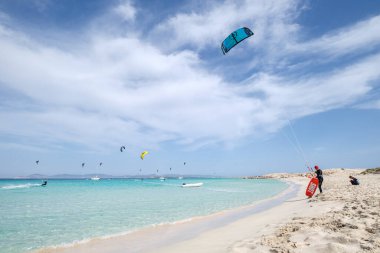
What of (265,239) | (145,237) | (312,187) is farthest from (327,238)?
(312,187)

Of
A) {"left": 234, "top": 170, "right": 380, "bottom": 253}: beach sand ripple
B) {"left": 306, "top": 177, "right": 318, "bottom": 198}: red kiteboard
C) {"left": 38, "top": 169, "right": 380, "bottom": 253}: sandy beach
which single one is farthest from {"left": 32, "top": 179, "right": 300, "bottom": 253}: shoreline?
{"left": 306, "top": 177, "right": 318, "bottom": 198}: red kiteboard

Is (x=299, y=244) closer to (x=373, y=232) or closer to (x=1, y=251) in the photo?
(x=373, y=232)

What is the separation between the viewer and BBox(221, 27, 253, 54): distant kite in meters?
13.2

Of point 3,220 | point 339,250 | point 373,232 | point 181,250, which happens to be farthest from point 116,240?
point 3,220

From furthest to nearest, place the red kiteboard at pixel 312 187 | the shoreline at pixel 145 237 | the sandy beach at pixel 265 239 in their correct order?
the red kiteboard at pixel 312 187 < the shoreline at pixel 145 237 < the sandy beach at pixel 265 239

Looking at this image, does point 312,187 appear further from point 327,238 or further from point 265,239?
point 327,238

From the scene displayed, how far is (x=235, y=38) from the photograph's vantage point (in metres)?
13.3

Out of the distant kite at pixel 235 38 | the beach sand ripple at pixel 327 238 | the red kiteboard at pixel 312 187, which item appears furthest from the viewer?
the red kiteboard at pixel 312 187

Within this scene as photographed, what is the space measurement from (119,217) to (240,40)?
10.1m

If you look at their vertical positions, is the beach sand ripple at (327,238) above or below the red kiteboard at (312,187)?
below

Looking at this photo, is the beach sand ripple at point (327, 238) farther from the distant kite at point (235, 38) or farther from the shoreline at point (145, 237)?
the distant kite at point (235, 38)

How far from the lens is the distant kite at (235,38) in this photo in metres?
13.2

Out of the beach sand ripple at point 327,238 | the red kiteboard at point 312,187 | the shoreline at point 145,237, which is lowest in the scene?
the shoreline at point 145,237

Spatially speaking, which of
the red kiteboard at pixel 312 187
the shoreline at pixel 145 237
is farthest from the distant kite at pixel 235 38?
the red kiteboard at pixel 312 187
